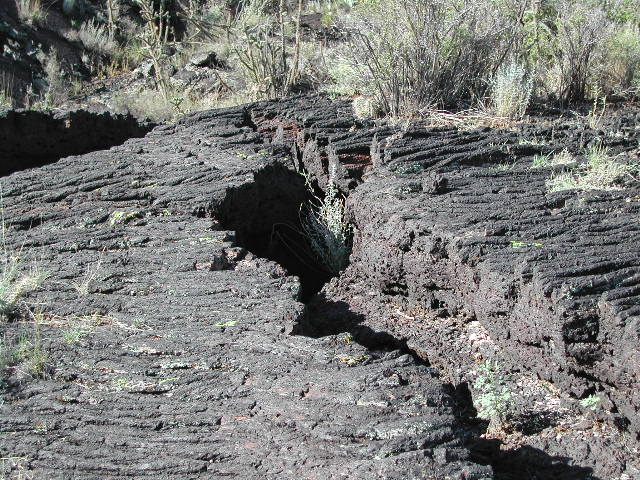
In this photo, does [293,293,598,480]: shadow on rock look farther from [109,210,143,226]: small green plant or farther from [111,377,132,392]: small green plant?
[109,210,143,226]: small green plant

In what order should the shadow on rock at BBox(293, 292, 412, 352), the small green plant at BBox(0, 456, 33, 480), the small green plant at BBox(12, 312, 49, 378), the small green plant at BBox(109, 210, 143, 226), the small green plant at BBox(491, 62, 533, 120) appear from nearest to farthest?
the small green plant at BBox(0, 456, 33, 480) → the small green plant at BBox(12, 312, 49, 378) → the shadow on rock at BBox(293, 292, 412, 352) → the small green plant at BBox(109, 210, 143, 226) → the small green plant at BBox(491, 62, 533, 120)

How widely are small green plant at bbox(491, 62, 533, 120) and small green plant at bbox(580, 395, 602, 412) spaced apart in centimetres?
313

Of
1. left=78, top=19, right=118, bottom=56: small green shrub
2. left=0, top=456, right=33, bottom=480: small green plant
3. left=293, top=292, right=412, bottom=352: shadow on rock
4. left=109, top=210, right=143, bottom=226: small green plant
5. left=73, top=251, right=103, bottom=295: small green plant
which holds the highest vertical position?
left=78, top=19, right=118, bottom=56: small green shrub

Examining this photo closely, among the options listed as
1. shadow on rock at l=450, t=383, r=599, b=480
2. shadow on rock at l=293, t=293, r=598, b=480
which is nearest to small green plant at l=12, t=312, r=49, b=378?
shadow on rock at l=293, t=293, r=598, b=480

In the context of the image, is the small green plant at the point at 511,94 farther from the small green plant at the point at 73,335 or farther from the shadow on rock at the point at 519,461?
the small green plant at the point at 73,335

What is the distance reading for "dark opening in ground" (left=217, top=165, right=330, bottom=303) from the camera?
5082 millimetres

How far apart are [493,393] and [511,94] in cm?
331

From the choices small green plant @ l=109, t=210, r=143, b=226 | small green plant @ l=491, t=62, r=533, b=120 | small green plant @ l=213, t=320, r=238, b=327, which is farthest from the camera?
small green plant @ l=491, t=62, r=533, b=120

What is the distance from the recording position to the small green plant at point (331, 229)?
17.5 feet

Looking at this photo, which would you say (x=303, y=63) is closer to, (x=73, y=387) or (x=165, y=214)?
(x=165, y=214)

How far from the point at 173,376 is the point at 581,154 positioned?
337 centimetres

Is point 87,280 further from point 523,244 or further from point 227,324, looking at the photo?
point 523,244

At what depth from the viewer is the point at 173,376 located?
3193mm

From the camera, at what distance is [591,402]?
11.1 feet
